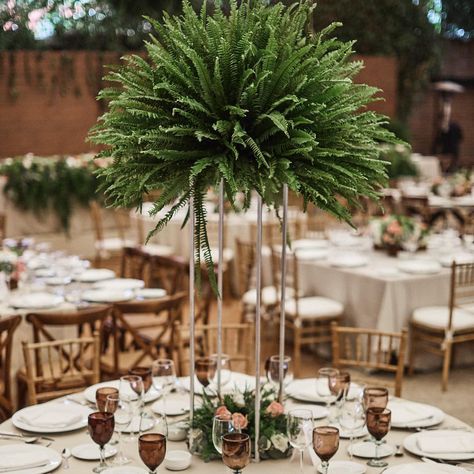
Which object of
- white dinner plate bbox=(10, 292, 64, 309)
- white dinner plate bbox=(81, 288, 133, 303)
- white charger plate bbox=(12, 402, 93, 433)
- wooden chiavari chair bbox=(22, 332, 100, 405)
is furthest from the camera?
white dinner plate bbox=(81, 288, 133, 303)

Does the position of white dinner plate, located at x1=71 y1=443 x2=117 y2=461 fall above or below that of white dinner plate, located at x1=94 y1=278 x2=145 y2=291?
above

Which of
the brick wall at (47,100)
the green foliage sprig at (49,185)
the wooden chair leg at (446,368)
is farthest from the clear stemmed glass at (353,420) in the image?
the brick wall at (47,100)

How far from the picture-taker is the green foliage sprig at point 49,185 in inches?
378

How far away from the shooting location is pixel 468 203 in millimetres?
9516

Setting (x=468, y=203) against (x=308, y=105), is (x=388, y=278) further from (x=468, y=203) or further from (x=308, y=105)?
(x=468, y=203)

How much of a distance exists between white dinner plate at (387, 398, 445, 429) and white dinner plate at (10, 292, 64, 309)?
2382 mm

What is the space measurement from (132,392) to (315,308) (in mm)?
3293

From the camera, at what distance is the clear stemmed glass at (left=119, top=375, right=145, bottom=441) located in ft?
8.52

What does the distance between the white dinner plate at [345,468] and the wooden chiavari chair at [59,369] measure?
1.39 meters

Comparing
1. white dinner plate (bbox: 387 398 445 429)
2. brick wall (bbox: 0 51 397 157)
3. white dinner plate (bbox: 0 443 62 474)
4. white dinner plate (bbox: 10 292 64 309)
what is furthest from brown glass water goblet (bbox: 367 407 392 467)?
brick wall (bbox: 0 51 397 157)

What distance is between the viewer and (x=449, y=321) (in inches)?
214

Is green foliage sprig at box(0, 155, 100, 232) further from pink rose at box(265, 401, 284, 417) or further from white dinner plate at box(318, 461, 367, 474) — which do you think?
white dinner plate at box(318, 461, 367, 474)

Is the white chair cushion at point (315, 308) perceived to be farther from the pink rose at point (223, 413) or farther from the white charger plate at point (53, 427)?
the pink rose at point (223, 413)

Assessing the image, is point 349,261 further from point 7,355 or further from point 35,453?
point 35,453
